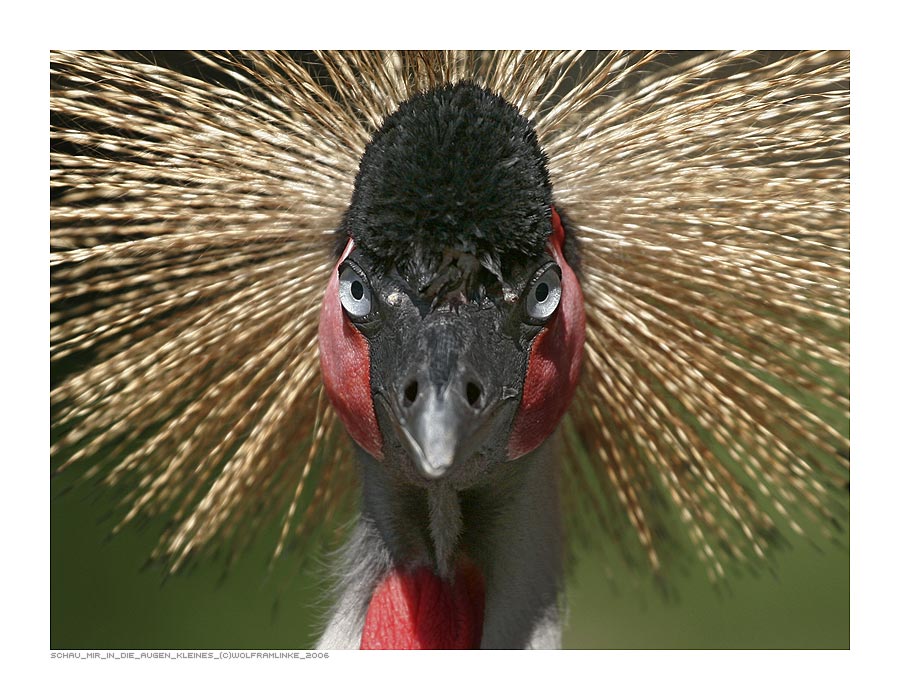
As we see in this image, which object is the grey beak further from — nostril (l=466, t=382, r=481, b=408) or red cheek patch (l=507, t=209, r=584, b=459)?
red cheek patch (l=507, t=209, r=584, b=459)

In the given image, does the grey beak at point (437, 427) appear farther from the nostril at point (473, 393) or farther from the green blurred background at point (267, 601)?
the green blurred background at point (267, 601)

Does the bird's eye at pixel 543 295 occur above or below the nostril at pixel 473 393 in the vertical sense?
above

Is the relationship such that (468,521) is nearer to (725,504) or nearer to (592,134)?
(725,504)

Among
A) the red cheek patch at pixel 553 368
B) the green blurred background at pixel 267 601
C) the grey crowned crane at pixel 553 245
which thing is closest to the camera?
the red cheek patch at pixel 553 368

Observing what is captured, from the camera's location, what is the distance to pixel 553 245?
3.17 feet

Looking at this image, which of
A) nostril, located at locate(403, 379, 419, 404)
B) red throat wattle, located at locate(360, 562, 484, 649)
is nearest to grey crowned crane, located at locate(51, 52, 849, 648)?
red throat wattle, located at locate(360, 562, 484, 649)

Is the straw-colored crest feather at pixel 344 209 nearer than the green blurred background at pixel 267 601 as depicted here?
Yes

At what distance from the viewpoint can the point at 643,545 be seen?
1304 millimetres

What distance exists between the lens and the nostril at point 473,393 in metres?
0.86

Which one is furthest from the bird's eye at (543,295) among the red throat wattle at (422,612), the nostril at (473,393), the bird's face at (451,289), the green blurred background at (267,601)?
the green blurred background at (267,601)

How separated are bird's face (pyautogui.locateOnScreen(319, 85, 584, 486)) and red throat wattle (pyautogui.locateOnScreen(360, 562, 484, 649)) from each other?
0.20 metres

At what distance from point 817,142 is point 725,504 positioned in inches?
17.9

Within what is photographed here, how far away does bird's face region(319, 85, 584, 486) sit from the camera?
86cm

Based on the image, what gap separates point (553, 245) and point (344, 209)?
0.25m
